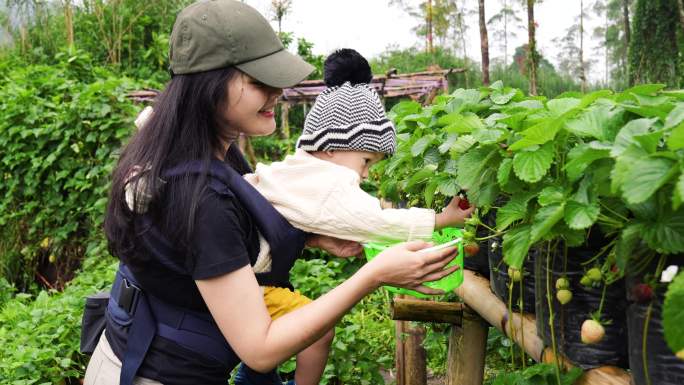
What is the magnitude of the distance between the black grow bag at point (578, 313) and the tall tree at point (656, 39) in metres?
15.9

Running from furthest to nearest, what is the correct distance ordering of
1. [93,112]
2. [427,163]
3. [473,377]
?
[93,112]
[473,377]
[427,163]

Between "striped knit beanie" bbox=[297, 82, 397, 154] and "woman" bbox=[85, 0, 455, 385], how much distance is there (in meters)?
0.30

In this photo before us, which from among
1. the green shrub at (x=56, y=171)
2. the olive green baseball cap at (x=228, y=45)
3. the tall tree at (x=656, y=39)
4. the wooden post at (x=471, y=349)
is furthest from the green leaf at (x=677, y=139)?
the tall tree at (x=656, y=39)

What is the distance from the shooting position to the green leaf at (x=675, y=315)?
91cm

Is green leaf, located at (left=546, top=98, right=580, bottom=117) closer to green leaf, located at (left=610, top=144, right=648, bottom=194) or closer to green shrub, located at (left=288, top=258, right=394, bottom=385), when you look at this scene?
green leaf, located at (left=610, top=144, right=648, bottom=194)

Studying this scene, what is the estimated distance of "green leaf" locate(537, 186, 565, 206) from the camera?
1.18 metres

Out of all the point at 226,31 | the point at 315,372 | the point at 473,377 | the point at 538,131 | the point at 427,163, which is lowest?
the point at 473,377

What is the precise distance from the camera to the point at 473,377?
253cm

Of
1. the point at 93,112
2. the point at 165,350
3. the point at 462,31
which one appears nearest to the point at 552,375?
the point at 165,350

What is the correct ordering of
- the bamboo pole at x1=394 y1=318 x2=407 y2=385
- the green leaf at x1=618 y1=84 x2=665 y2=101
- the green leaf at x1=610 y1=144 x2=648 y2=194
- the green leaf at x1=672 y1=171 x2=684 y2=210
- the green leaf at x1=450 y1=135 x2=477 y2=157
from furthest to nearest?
the bamboo pole at x1=394 y1=318 x2=407 y2=385 → the green leaf at x1=450 y1=135 x2=477 y2=157 → the green leaf at x1=618 y1=84 x2=665 y2=101 → the green leaf at x1=610 y1=144 x2=648 y2=194 → the green leaf at x1=672 y1=171 x2=684 y2=210

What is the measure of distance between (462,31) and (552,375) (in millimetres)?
25379

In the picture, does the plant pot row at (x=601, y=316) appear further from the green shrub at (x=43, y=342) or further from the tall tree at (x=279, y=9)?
the tall tree at (x=279, y=9)

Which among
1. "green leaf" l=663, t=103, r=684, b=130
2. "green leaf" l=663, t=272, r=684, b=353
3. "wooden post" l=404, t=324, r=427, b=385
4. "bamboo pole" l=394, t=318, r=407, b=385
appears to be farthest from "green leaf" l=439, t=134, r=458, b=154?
"bamboo pole" l=394, t=318, r=407, b=385

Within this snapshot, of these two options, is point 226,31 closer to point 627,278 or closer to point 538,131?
point 538,131
